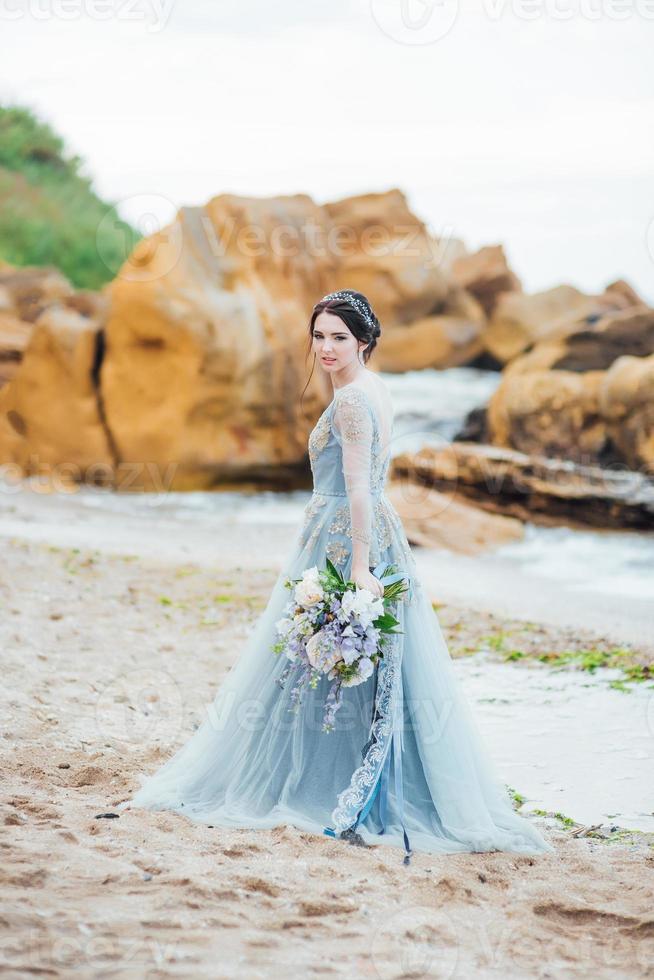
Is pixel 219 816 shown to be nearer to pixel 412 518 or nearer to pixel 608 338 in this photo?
pixel 412 518

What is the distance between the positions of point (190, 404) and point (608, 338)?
7365 millimetres

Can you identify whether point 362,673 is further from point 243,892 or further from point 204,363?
point 204,363

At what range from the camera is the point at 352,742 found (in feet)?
11.6

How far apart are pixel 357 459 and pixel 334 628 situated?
0.55 meters

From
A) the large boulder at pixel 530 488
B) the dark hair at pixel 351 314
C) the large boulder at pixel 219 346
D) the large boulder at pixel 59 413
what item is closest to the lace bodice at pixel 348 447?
the dark hair at pixel 351 314

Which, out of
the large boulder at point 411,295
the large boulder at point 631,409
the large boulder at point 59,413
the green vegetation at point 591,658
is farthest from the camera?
the large boulder at point 411,295

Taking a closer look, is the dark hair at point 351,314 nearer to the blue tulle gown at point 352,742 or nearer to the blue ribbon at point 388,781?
the blue tulle gown at point 352,742

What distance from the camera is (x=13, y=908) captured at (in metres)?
2.59

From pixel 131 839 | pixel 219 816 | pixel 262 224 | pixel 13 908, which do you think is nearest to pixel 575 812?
pixel 219 816

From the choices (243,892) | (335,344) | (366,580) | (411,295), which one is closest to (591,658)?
(366,580)

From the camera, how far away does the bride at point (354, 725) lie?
11.2ft

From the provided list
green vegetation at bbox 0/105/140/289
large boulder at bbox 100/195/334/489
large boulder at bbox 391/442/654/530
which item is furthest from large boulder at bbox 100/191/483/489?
green vegetation at bbox 0/105/140/289

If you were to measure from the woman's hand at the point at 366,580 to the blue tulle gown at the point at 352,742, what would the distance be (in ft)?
0.46

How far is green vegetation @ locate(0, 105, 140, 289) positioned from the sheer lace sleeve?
31504mm
